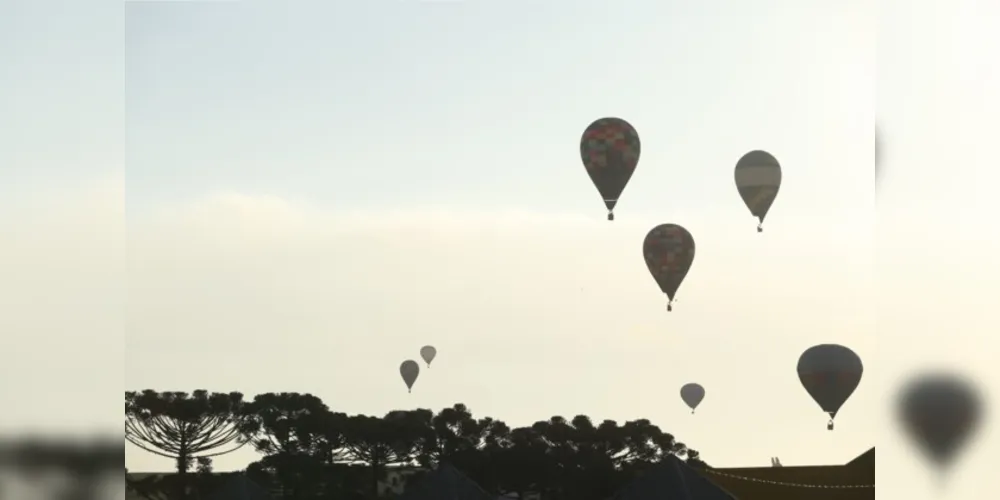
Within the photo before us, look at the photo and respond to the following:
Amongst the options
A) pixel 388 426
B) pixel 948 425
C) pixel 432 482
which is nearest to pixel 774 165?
pixel 948 425

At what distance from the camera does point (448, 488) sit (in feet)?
78.3

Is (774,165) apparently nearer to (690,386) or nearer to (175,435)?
(690,386)

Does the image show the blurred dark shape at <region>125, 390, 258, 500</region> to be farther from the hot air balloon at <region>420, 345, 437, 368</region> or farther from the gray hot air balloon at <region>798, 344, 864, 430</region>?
the gray hot air balloon at <region>798, 344, 864, 430</region>

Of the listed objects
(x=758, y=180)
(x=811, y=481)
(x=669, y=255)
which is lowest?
(x=811, y=481)

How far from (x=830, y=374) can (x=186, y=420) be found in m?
15.9

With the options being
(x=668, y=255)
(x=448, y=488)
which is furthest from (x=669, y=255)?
(x=448, y=488)

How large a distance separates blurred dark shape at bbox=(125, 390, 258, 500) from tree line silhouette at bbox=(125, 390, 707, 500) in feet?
0.07

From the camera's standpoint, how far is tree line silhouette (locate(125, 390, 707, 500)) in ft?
106

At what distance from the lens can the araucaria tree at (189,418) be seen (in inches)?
1346

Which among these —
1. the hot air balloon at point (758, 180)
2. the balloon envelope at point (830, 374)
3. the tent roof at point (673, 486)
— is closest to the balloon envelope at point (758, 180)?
the hot air balloon at point (758, 180)

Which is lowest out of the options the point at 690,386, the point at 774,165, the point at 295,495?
the point at 295,495

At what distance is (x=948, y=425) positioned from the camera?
21.3 m

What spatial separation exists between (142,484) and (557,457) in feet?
28.4

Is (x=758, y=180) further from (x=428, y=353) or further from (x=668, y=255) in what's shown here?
(x=428, y=353)
